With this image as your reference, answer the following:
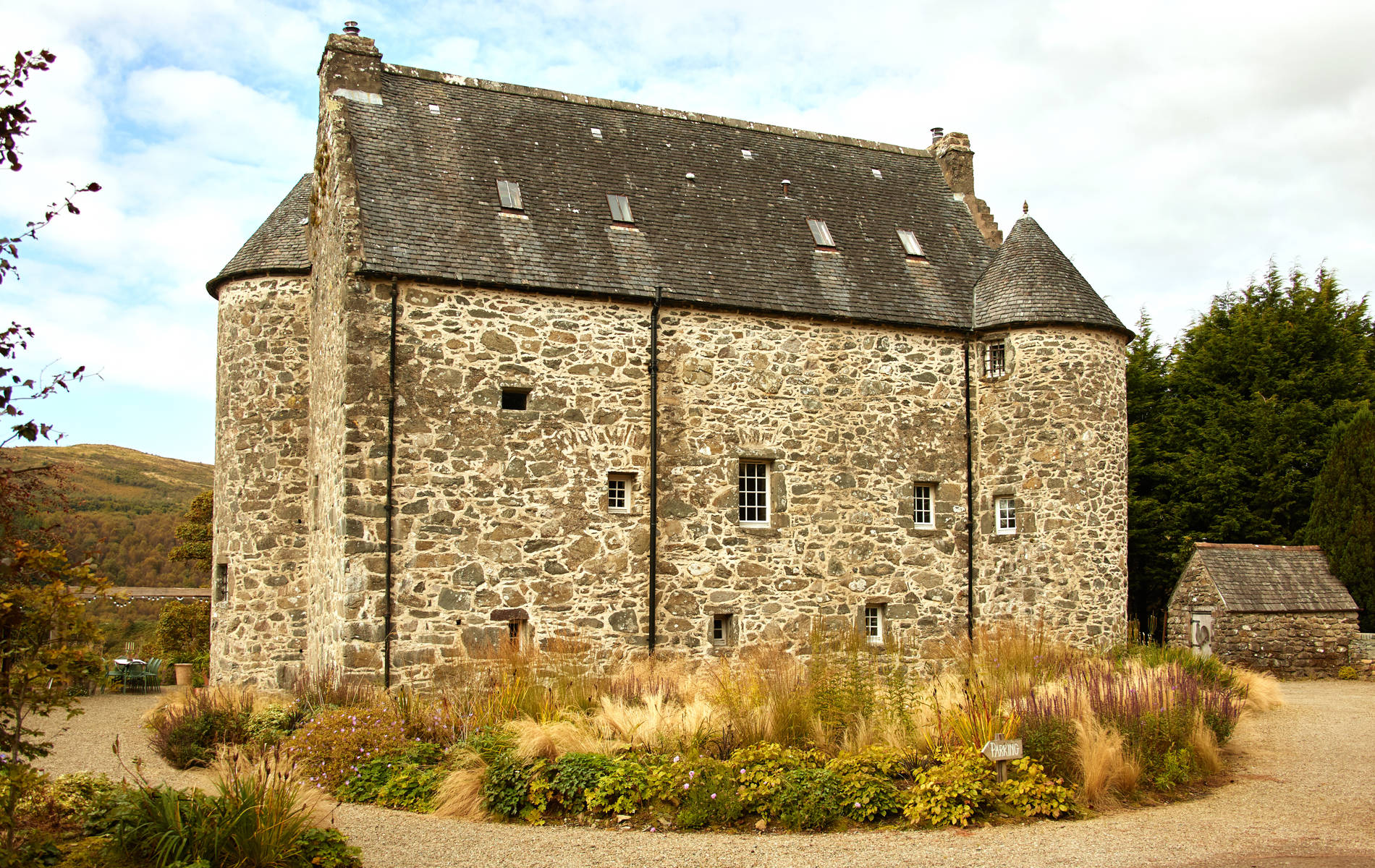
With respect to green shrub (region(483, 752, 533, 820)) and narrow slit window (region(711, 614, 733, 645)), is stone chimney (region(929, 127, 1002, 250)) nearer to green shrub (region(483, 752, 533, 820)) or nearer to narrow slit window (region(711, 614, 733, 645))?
narrow slit window (region(711, 614, 733, 645))

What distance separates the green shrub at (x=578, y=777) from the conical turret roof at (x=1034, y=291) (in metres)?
11.7

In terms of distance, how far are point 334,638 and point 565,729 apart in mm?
5599

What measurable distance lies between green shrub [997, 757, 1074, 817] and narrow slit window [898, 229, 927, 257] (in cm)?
1203

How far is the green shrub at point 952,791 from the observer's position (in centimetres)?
870

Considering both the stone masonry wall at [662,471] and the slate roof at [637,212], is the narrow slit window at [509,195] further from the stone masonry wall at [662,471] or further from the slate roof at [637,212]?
the stone masonry wall at [662,471]

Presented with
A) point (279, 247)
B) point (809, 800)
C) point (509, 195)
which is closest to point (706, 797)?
point (809, 800)

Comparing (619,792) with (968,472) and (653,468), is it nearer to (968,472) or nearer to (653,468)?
(653,468)

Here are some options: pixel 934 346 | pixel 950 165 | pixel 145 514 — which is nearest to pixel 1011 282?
pixel 934 346

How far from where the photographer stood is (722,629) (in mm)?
15992

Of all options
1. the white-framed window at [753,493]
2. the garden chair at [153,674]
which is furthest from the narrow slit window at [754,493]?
the garden chair at [153,674]

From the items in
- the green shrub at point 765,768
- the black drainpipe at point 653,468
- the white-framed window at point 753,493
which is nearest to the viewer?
the green shrub at point 765,768

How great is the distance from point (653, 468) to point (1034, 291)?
25.3ft

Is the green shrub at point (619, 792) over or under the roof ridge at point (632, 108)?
under

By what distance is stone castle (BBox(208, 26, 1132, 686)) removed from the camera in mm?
14430
